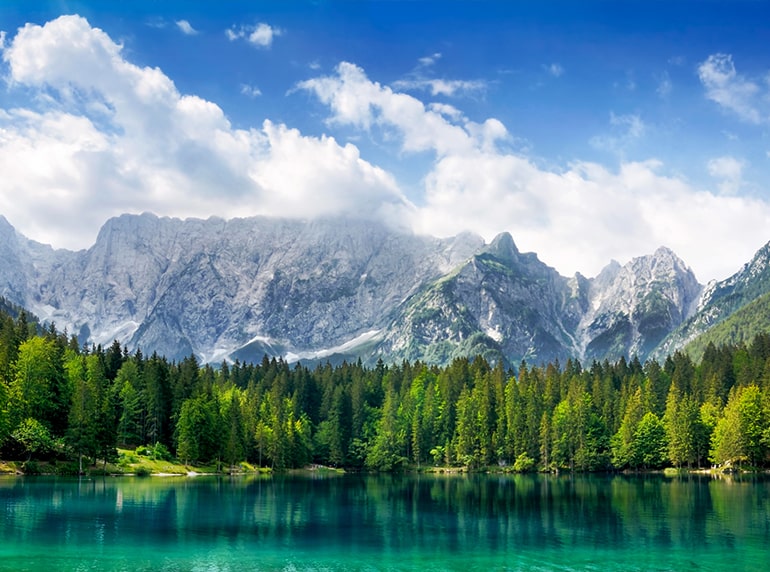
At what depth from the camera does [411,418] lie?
198000 mm

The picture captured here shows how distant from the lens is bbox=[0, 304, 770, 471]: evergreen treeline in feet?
395

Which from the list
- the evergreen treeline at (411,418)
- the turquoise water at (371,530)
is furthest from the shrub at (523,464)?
the turquoise water at (371,530)

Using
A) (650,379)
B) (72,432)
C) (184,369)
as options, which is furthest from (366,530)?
(650,379)

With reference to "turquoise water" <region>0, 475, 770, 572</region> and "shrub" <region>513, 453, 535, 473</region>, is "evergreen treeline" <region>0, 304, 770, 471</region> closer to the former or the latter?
"shrub" <region>513, 453, 535, 473</region>

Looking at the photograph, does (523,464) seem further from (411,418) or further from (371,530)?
(371,530)

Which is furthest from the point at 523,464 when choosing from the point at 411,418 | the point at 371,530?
the point at 371,530

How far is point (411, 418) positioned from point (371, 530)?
5394 inches

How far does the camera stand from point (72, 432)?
11662 cm

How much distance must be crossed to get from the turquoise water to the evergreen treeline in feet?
79.0

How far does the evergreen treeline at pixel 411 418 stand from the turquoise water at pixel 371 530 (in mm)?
24066

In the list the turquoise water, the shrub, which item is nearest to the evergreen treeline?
the shrub

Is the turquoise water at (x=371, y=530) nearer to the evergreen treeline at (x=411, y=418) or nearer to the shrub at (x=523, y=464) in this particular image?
the evergreen treeline at (x=411, y=418)

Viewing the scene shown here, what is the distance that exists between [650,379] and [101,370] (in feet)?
443

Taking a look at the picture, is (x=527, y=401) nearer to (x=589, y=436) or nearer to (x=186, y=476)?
(x=589, y=436)
